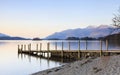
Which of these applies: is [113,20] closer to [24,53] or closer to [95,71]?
[95,71]

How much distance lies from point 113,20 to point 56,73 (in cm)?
1720

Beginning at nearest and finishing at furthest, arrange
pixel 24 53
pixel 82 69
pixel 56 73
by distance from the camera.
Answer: pixel 82 69 → pixel 56 73 → pixel 24 53

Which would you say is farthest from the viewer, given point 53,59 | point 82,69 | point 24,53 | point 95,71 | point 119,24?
point 24,53

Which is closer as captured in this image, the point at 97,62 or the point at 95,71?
the point at 95,71

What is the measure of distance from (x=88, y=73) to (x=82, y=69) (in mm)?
1286

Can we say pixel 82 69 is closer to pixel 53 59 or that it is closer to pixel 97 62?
pixel 97 62

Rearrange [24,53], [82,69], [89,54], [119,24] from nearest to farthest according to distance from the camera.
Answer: [82,69]
[119,24]
[89,54]
[24,53]

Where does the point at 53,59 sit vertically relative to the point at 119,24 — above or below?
below

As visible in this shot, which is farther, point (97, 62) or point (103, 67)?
point (97, 62)

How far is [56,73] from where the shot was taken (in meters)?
21.0

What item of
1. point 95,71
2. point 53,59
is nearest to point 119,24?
point 95,71

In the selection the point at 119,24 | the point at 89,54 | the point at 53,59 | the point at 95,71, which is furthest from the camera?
the point at 53,59

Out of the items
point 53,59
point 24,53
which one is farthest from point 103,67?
point 24,53

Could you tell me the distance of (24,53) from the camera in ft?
227
